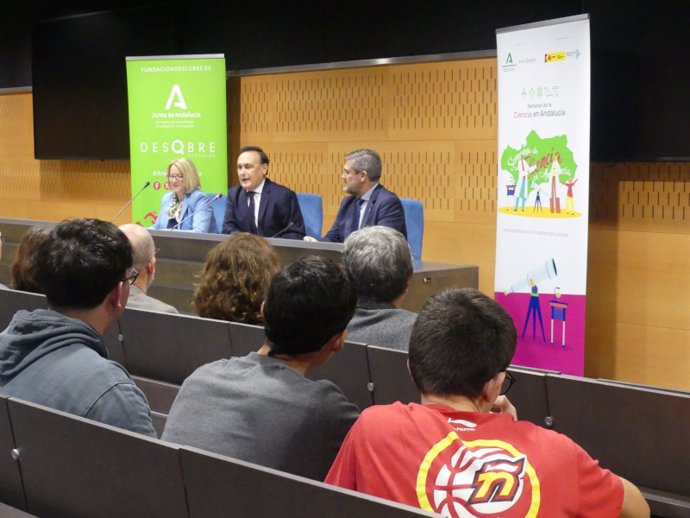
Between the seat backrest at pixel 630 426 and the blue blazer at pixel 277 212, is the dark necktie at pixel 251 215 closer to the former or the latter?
the blue blazer at pixel 277 212

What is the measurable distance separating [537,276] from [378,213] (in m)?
1.01

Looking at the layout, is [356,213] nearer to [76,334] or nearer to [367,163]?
[367,163]

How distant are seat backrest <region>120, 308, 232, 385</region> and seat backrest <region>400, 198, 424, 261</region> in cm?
256

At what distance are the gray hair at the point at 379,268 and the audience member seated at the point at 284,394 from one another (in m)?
0.93

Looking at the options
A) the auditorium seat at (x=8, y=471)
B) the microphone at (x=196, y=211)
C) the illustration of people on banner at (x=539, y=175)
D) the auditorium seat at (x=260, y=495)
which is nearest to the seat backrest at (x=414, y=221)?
the illustration of people on banner at (x=539, y=175)

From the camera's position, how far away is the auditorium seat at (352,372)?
2.78m

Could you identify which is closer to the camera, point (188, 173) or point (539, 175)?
point (539, 175)

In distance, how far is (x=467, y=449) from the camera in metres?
1.57

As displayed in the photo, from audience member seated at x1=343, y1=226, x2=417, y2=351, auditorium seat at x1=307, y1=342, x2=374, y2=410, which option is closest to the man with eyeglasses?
Result: auditorium seat at x1=307, y1=342, x2=374, y2=410

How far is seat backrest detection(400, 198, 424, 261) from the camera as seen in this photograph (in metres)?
5.85

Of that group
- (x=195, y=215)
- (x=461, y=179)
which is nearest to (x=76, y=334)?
(x=195, y=215)

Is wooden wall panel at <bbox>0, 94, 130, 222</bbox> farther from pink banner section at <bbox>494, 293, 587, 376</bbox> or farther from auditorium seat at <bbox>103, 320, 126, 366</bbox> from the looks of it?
auditorium seat at <bbox>103, 320, 126, 366</bbox>

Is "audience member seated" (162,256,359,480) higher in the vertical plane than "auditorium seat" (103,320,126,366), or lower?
higher

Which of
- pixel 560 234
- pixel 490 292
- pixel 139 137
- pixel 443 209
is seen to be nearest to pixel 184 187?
pixel 139 137
